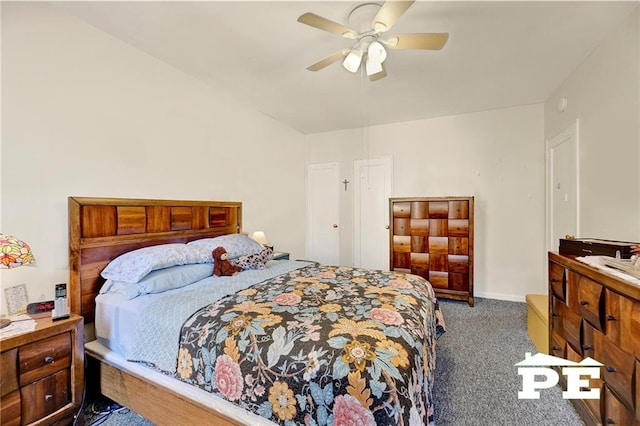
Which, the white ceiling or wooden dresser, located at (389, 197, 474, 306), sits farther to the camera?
wooden dresser, located at (389, 197, 474, 306)

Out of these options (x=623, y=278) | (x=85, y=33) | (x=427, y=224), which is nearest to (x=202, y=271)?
(x=85, y=33)

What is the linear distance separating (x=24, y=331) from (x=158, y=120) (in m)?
1.86

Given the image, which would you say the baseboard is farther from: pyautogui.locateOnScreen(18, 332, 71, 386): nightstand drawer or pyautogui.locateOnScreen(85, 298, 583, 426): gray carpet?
pyautogui.locateOnScreen(18, 332, 71, 386): nightstand drawer

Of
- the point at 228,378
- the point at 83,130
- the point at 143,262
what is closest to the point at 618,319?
the point at 228,378

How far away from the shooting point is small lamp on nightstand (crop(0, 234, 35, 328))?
1362 millimetres

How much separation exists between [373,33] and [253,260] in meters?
2.10

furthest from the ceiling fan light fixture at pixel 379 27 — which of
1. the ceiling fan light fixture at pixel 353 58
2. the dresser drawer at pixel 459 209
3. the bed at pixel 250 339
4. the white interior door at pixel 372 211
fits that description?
the white interior door at pixel 372 211

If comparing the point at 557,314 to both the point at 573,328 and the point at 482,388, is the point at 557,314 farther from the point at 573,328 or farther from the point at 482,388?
the point at 482,388

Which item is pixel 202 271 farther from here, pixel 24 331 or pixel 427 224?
pixel 427 224

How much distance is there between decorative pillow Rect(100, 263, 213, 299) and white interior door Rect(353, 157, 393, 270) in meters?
3.07

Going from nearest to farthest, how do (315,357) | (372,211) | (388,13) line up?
1. (315,357)
2. (388,13)
3. (372,211)

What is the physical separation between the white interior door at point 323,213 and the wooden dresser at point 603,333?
132 inches

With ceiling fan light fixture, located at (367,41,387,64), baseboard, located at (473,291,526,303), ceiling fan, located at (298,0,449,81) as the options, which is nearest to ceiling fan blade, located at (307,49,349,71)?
ceiling fan, located at (298,0,449,81)

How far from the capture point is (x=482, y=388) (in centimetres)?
195
